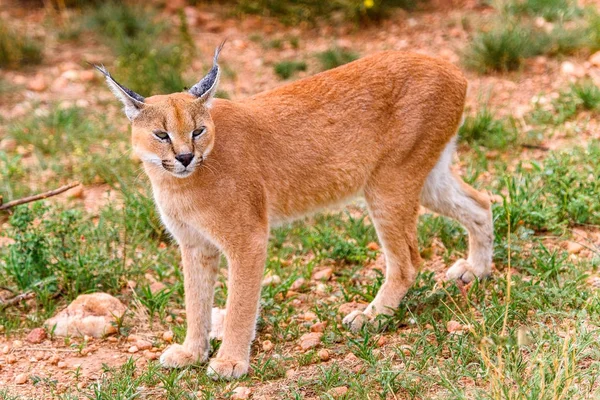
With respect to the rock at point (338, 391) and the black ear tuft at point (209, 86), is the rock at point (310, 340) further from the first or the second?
the black ear tuft at point (209, 86)

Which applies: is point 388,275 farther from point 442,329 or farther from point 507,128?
point 507,128

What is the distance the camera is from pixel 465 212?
207 inches

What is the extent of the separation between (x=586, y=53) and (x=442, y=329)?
429cm

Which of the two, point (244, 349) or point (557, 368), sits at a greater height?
point (557, 368)

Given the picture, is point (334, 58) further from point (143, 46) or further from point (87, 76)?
point (87, 76)

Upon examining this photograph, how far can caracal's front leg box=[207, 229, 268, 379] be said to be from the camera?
4.54m

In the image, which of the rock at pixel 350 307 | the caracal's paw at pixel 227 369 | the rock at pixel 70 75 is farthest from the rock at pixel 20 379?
the rock at pixel 70 75

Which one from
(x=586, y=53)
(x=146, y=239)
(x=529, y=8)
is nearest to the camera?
(x=146, y=239)

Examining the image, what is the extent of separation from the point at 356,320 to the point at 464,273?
0.78 meters

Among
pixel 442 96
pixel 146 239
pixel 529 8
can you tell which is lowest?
pixel 146 239

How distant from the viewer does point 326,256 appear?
18.8 feet

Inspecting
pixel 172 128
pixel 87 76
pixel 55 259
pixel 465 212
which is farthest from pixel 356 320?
pixel 87 76

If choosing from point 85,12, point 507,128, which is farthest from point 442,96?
point 85,12

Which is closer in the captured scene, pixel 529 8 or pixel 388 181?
pixel 388 181
